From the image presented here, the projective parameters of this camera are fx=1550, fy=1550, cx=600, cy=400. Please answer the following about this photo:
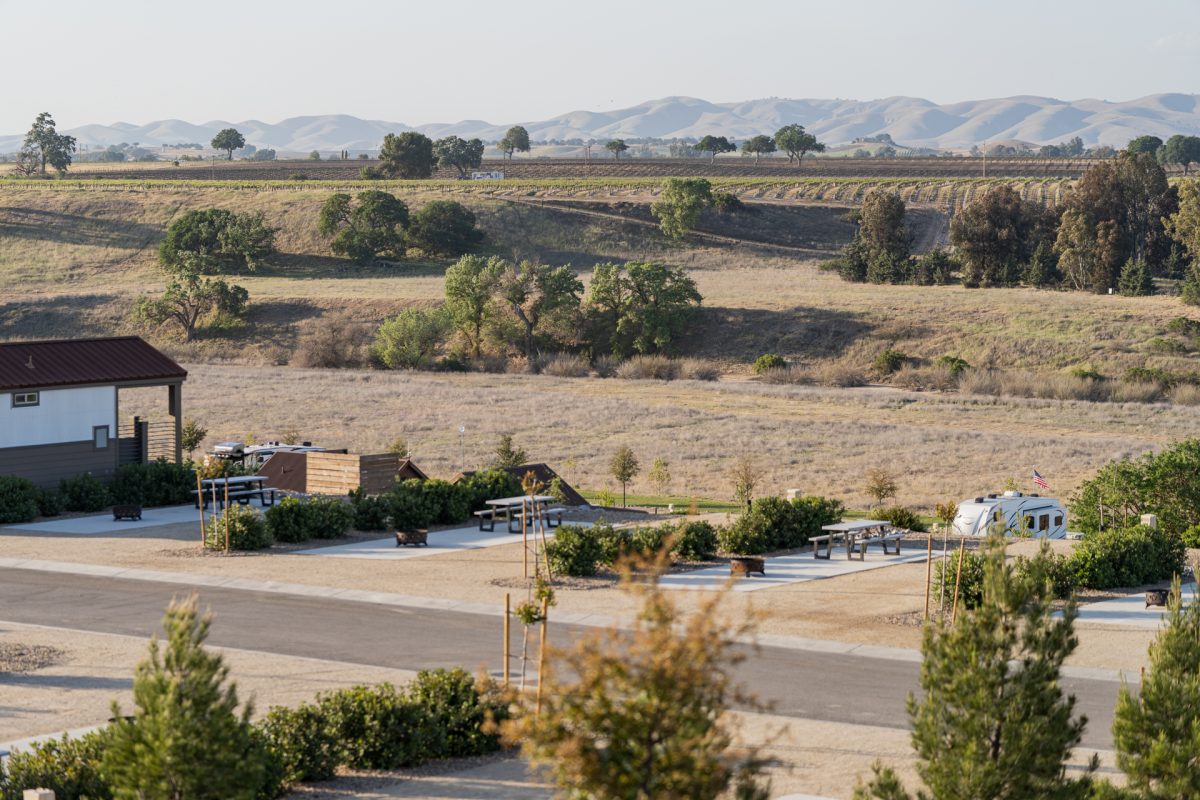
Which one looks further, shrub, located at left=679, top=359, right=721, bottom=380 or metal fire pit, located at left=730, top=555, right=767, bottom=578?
shrub, located at left=679, top=359, right=721, bottom=380

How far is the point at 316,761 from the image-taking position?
1384 cm

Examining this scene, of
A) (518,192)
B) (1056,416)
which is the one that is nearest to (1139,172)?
(1056,416)

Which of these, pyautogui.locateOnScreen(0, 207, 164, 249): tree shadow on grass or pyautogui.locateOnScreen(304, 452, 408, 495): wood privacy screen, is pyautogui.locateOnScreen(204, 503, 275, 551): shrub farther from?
pyautogui.locateOnScreen(0, 207, 164, 249): tree shadow on grass

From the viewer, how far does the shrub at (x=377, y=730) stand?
46.8 ft

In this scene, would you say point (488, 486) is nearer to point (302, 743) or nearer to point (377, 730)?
point (377, 730)

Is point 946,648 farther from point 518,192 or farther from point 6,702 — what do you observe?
point 518,192

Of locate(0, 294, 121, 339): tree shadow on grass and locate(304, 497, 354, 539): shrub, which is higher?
locate(0, 294, 121, 339): tree shadow on grass

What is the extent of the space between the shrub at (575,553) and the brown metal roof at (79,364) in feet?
43.3

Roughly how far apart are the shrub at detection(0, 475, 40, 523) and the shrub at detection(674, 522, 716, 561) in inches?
521

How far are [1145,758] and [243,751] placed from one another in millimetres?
6735

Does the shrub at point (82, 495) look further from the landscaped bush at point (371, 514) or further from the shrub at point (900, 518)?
the shrub at point (900, 518)

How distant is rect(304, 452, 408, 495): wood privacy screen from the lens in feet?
109

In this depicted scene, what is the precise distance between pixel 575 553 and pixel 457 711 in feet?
32.5

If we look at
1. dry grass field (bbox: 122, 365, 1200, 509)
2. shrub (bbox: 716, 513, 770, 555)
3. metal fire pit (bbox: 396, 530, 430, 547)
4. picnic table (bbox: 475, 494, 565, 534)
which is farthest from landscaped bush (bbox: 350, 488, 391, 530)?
dry grass field (bbox: 122, 365, 1200, 509)
